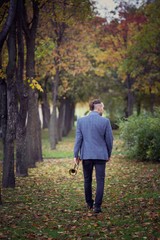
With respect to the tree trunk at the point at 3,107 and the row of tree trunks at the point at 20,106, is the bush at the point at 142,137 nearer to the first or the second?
the row of tree trunks at the point at 20,106

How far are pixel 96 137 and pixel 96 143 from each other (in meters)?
0.12

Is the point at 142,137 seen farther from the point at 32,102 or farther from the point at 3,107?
the point at 3,107

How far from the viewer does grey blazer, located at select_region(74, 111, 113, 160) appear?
861cm

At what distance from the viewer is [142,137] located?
59.7 feet

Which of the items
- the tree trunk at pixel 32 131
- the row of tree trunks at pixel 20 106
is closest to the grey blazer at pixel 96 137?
the row of tree trunks at pixel 20 106

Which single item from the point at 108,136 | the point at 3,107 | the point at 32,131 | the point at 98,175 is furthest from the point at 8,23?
the point at 32,131

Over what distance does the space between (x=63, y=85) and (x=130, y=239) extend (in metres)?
27.0

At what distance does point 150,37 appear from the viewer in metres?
26.4

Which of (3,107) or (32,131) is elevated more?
(3,107)

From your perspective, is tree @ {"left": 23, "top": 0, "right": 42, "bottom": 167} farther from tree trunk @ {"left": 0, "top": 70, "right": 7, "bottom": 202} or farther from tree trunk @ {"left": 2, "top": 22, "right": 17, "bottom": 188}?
tree trunk @ {"left": 2, "top": 22, "right": 17, "bottom": 188}

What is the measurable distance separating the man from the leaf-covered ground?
2.32 feet

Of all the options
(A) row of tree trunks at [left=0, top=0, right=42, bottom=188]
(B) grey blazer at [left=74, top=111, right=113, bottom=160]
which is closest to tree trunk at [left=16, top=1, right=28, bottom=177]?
(A) row of tree trunks at [left=0, top=0, right=42, bottom=188]

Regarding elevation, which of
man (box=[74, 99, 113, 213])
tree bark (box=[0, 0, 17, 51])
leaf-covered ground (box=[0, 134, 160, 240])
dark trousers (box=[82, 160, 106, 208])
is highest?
tree bark (box=[0, 0, 17, 51])

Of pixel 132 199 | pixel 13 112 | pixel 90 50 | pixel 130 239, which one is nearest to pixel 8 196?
pixel 13 112
